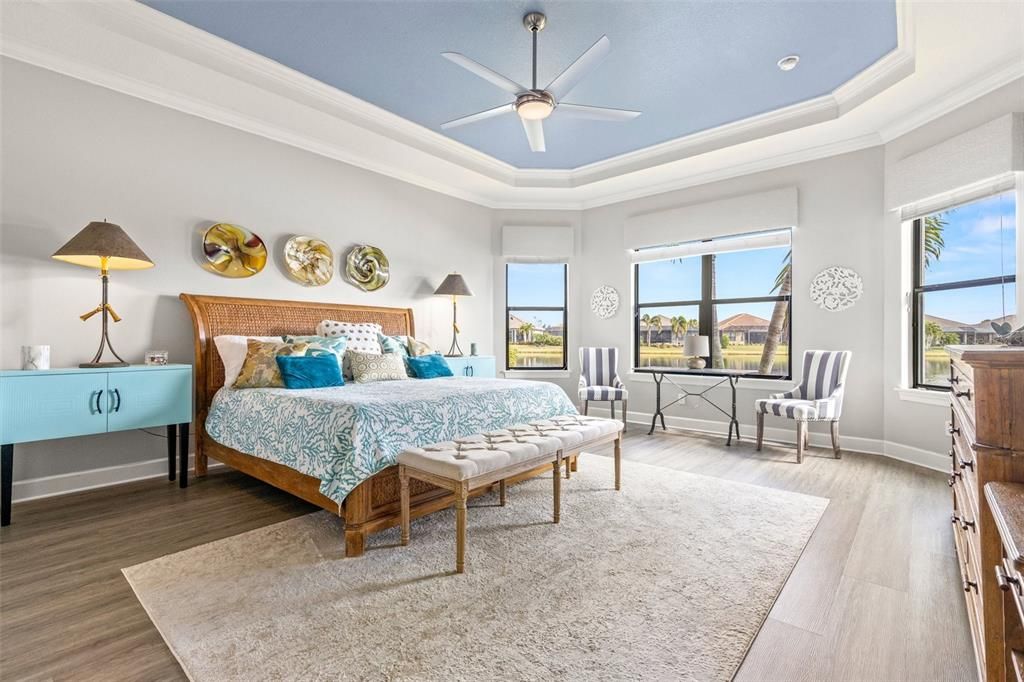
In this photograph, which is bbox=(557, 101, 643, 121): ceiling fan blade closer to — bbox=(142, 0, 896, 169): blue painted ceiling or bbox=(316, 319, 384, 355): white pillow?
bbox=(142, 0, 896, 169): blue painted ceiling

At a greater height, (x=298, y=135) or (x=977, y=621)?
(x=298, y=135)

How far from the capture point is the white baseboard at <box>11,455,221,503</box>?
9.87 feet

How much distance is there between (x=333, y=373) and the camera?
11.4 feet

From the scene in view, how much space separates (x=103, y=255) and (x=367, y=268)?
2.23m

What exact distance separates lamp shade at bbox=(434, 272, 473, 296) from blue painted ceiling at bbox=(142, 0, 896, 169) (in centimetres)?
171

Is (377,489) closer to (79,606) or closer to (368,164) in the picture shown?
(79,606)

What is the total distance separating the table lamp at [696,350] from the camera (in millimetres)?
5152

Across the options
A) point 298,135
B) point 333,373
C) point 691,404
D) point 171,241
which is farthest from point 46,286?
point 691,404

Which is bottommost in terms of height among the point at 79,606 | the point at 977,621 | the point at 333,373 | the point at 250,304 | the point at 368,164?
the point at 79,606

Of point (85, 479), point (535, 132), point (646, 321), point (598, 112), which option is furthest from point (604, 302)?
point (85, 479)

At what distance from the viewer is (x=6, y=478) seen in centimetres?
261

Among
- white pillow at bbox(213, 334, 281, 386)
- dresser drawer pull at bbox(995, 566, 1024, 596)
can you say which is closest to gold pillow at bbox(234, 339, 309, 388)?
white pillow at bbox(213, 334, 281, 386)

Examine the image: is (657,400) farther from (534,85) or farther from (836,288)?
(534,85)

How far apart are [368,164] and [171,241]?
1.99 meters
